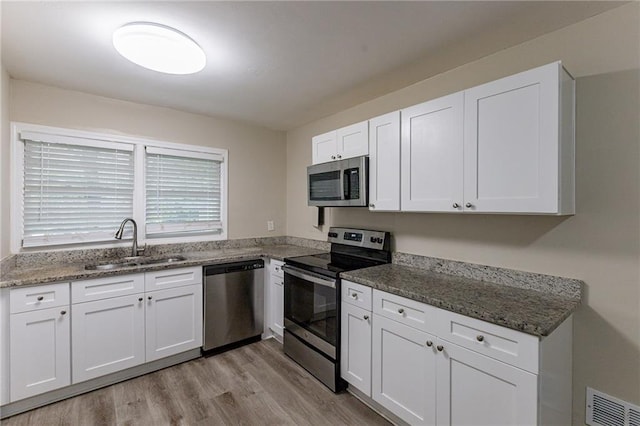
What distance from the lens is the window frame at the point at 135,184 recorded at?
231 cm

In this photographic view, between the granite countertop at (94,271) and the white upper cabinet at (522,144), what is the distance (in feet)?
6.12

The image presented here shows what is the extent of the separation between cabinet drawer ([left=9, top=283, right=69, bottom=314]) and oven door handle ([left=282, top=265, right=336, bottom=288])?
1645mm

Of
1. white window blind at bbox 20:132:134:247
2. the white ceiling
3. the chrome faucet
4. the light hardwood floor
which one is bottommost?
the light hardwood floor

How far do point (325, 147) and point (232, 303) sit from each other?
175cm

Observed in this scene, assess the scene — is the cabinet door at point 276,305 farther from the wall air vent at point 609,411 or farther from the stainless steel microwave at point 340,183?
the wall air vent at point 609,411

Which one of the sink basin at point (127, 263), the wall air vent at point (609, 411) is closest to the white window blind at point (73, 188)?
the sink basin at point (127, 263)

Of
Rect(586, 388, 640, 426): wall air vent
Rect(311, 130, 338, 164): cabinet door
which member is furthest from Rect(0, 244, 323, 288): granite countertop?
Rect(586, 388, 640, 426): wall air vent

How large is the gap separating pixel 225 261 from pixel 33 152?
177 centimetres

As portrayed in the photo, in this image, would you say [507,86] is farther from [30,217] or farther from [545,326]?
[30,217]

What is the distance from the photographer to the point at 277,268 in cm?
296

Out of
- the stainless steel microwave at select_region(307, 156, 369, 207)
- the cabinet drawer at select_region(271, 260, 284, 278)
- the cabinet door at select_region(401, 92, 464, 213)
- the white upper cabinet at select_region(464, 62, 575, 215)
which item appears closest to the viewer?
the white upper cabinet at select_region(464, 62, 575, 215)

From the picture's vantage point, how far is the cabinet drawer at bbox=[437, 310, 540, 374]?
1.26 metres

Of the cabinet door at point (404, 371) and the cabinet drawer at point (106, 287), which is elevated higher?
the cabinet drawer at point (106, 287)

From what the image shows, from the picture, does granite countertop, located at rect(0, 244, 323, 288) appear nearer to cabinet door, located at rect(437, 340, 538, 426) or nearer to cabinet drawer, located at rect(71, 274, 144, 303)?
cabinet drawer, located at rect(71, 274, 144, 303)
